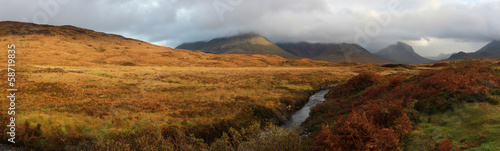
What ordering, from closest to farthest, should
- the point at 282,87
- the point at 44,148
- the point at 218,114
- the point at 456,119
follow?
the point at 456,119 < the point at 44,148 < the point at 218,114 < the point at 282,87

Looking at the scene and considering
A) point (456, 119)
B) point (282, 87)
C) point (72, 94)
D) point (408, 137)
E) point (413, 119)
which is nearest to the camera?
point (408, 137)

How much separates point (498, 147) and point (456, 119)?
3465mm

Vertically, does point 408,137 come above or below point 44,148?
above

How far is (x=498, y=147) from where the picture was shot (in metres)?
6.38

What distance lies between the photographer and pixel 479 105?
9898mm

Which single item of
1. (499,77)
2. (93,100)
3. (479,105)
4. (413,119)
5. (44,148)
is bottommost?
(44,148)

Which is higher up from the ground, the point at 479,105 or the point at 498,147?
the point at 479,105

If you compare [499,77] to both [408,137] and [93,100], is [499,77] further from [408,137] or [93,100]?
[93,100]

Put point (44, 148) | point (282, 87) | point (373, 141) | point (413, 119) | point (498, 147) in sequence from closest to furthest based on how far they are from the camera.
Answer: point (498, 147)
point (373, 141)
point (413, 119)
point (44, 148)
point (282, 87)

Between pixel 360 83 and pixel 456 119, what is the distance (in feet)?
54.6

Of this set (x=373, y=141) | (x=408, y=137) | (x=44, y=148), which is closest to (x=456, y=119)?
Answer: (x=408, y=137)

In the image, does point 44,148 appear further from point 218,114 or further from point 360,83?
point 360,83

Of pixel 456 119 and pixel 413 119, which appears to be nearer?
pixel 456 119

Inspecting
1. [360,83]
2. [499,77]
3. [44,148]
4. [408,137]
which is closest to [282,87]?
[360,83]
